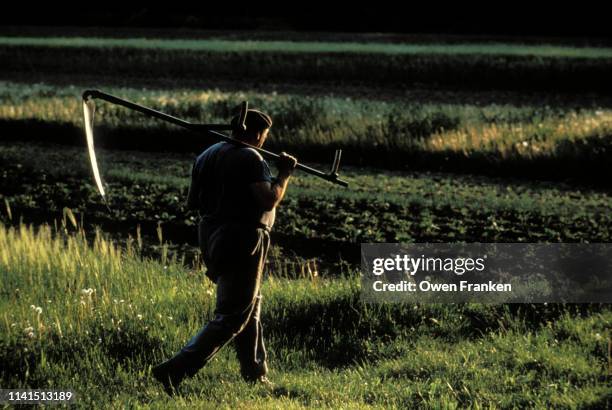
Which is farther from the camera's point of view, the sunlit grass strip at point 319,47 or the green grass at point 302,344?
the sunlit grass strip at point 319,47

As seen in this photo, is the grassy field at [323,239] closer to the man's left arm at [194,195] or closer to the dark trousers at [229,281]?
the dark trousers at [229,281]

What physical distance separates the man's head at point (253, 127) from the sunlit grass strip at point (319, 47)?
30.7 meters

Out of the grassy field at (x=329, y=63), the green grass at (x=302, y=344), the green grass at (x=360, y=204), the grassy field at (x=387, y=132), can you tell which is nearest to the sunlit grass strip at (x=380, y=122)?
the grassy field at (x=387, y=132)

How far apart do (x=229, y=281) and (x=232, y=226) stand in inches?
14.0

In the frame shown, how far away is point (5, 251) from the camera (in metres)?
9.66

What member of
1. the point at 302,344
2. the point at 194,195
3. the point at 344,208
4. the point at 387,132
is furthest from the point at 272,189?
the point at 387,132

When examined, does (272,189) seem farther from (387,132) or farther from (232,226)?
(387,132)

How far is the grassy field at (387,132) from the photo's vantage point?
17.4 meters

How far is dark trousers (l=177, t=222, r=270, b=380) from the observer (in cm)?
602

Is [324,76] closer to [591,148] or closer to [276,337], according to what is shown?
[591,148]

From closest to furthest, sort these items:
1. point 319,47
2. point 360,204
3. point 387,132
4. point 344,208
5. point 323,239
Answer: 1. point 323,239
2. point 344,208
3. point 360,204
4. point 387,132
5. point 319,47

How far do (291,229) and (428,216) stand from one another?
1.98 m

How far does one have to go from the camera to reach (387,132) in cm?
1903

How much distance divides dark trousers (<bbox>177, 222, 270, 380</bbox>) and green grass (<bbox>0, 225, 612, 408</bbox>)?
12.4 inches
